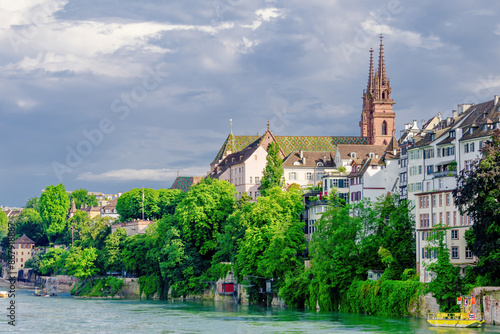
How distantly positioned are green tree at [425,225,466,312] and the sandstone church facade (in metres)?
33.3

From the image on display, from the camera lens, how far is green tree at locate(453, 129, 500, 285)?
68812mm

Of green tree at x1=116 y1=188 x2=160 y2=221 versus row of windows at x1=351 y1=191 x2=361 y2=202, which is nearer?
row of windows at x1=351 y1=191 x2=361 y2=202

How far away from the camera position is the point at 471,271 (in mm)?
72750

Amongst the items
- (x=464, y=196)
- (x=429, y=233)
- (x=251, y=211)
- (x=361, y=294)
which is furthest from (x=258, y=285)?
(x=464, y=196)

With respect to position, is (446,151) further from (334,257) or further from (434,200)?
(334,257)

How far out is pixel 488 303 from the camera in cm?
6794

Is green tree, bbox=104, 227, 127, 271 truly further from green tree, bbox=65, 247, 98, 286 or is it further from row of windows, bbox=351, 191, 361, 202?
row of windows, bbox=351, 191, 361, 202

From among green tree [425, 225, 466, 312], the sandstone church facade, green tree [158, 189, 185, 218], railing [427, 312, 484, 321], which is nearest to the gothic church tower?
the sandstone church facade

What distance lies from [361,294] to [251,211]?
25.2 metres

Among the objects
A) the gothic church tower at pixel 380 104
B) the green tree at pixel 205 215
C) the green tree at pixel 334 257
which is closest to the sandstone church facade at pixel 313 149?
the gothic church tower at pixel 380 104

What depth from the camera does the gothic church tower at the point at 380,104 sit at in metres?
174

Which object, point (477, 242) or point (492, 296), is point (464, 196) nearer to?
point (477, 242)

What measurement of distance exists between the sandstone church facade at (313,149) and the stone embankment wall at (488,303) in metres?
Result: 38.7

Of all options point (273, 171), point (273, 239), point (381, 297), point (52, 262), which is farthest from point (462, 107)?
point (52, 262)
